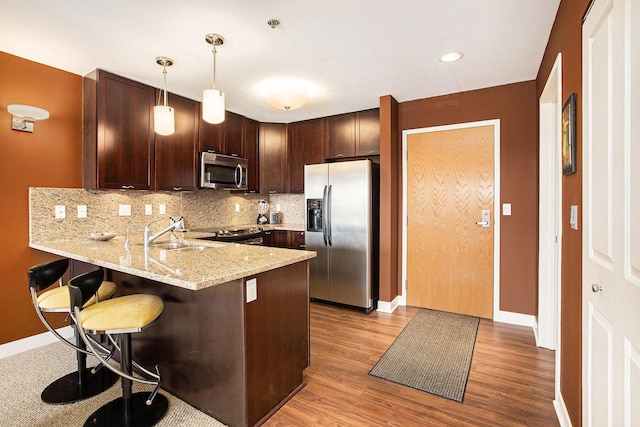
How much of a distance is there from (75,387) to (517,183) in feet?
13.3

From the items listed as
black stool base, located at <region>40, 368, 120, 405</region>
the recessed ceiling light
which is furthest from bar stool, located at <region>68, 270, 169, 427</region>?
the recessed ceiling light

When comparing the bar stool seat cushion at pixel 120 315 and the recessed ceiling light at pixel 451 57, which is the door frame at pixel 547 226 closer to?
the recessed ceiling light at pixel 451 57

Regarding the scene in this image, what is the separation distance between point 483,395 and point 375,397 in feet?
2.29

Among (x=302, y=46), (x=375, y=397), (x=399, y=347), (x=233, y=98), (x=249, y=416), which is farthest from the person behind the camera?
(x=233, y=98)

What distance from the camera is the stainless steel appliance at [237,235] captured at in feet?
Result: 11.8

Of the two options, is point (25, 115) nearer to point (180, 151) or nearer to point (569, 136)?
point (180, 151)

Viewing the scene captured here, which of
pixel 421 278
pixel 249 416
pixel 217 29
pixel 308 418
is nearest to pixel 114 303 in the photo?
pixel 249 416

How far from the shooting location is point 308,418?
5.90ft

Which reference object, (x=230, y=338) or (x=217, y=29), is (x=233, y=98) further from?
(x=230, y=338)

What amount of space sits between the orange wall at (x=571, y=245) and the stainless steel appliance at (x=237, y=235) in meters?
3.12

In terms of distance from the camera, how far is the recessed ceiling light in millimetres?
2537

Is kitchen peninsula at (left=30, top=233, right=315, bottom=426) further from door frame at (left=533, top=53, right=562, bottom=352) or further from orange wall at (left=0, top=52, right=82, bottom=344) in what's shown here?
door frame at (left=533, top=53, right=562, bottom=352)
